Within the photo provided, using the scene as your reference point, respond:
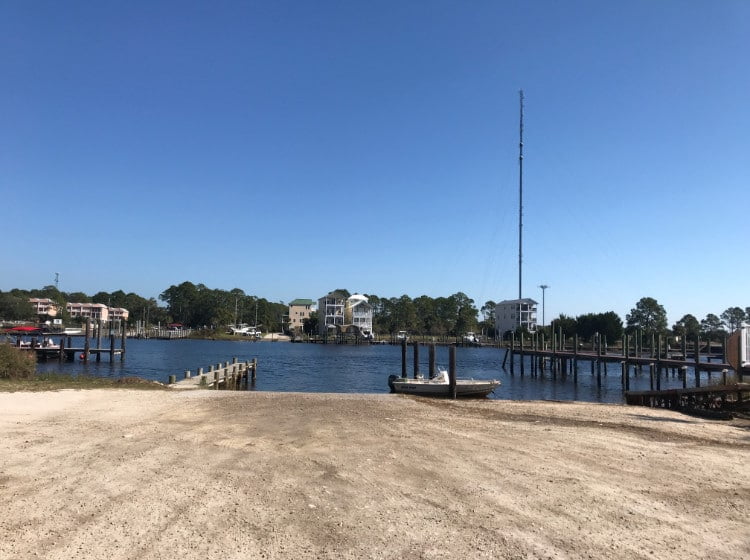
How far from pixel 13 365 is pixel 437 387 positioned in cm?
2137

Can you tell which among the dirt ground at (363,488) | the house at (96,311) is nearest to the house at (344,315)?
the house at (96,311)

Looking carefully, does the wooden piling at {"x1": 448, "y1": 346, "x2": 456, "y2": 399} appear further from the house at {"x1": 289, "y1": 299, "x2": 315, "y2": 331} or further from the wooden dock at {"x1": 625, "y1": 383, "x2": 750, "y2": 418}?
the house at {"x1": 289, "y1": 299, "x2": 315, "y2": 331}

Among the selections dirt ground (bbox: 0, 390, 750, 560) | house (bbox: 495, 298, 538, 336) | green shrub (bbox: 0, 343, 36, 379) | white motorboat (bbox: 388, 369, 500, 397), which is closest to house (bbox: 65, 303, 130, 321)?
house (bbox: 495, 298, 538, 336)

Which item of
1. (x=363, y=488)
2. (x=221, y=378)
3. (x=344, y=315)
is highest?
(x=344, y=315)

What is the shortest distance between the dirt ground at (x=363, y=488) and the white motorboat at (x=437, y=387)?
14583 millimetres

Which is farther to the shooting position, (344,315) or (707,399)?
(344,315)

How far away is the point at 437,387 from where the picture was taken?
94.7 ft

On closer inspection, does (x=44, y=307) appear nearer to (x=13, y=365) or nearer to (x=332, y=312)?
(x=332, y=312)

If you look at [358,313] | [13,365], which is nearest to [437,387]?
[13,365]

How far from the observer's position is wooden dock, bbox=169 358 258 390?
2710 cm

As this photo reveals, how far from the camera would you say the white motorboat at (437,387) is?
28859mm

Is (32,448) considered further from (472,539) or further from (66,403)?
(472,539)

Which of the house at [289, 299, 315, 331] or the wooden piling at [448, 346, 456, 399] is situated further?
the house at [289, 299, 315, 331]

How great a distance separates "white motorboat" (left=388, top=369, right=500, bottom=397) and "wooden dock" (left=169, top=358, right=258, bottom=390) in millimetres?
10515
